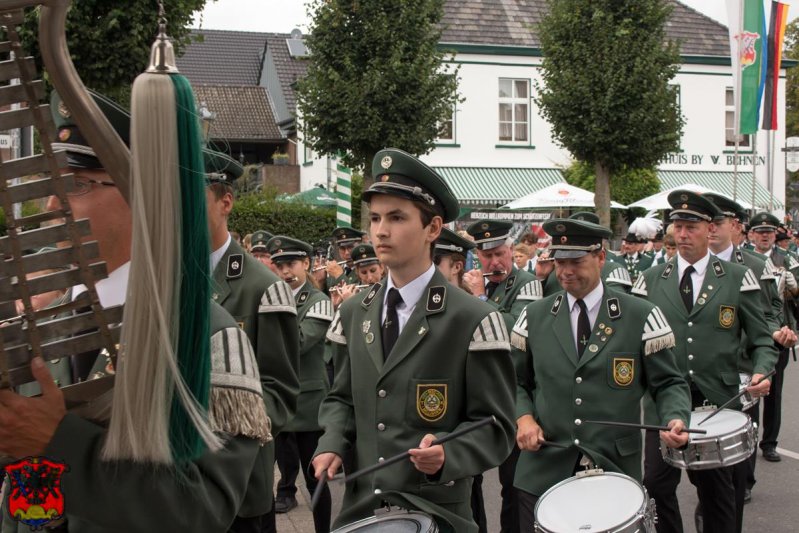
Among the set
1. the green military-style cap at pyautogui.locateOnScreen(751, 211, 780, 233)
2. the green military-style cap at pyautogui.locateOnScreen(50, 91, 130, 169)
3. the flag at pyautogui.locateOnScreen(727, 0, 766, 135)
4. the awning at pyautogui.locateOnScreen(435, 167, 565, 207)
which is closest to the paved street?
the green military-style cap at pyautogui.locateOnScreen(751, 211, 780, 233)

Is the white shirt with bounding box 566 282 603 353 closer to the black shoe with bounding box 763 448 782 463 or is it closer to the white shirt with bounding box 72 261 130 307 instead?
the white shirt with bounding box 72 261 130 307

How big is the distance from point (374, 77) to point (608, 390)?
16795mm

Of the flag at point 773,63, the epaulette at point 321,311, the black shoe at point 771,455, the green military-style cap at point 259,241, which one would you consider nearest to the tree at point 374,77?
the flag at point 773,63

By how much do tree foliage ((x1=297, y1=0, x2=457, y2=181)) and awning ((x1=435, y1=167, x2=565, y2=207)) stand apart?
32.5 ft

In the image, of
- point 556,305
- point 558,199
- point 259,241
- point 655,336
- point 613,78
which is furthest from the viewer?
point 613,78

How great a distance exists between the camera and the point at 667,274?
6.94 metres

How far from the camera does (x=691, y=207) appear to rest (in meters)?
6.64

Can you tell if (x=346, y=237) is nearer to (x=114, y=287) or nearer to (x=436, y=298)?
(x=436, y=298)

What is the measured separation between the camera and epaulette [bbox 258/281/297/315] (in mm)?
4164

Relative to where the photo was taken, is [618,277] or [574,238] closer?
[574,238]

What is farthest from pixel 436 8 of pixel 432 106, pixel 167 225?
pixel 167 225

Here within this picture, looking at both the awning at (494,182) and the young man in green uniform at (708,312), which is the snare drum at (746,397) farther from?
the awning at (494,182)

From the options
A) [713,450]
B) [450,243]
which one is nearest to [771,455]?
[713,450]

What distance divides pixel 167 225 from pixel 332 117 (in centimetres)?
2010
